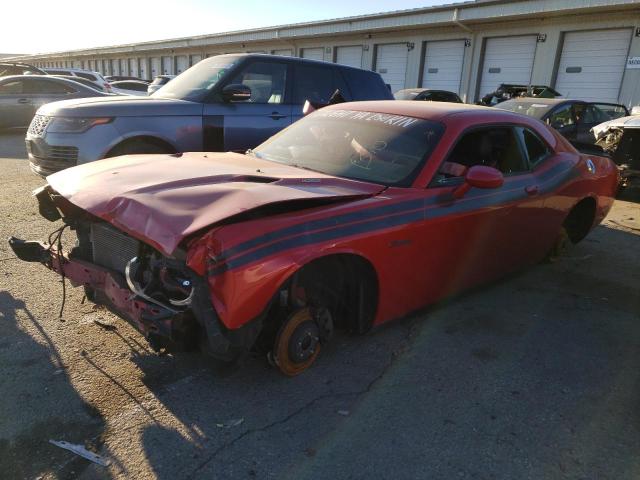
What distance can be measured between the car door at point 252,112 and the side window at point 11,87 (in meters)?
9.94

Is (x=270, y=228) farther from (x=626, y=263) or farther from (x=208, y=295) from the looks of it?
(x=626, y=263)

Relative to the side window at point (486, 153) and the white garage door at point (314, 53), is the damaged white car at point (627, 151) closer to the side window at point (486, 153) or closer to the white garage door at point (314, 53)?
the side window at point (486, 153)

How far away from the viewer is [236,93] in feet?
19.2

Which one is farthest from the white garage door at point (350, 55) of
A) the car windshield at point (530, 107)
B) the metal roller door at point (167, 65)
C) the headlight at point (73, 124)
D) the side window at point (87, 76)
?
the headlight at point (73, 124)

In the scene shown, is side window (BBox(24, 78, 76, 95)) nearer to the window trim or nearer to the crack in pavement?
the window trim

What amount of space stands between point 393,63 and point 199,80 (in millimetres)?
19444

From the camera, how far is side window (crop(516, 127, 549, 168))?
4.36m

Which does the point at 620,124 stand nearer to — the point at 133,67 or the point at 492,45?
the point at 492,45

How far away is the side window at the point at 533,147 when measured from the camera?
4363 mm

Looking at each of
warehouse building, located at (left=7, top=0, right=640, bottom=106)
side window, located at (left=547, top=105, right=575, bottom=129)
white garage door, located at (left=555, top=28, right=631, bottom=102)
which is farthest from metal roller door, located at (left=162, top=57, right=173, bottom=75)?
side window, located at (left=547, top=105, right=575, bottom=129)

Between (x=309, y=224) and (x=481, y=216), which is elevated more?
(x=309, y=224)

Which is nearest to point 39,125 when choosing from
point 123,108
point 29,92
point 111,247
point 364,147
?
point 123,108

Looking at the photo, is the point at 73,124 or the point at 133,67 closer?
the point at 73,124

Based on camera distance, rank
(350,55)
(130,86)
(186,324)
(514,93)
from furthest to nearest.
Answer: (350,55) → (130,86) → (514,93) → (186,324)
